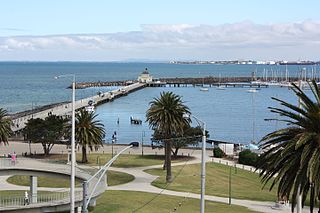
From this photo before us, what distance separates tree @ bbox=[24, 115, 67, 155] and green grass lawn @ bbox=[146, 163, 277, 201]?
1878 centimetres

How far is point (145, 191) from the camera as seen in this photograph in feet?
186

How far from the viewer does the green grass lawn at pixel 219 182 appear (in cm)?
5795

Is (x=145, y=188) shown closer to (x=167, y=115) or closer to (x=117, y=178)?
(x=117, y=178)

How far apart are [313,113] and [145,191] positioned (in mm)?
34604

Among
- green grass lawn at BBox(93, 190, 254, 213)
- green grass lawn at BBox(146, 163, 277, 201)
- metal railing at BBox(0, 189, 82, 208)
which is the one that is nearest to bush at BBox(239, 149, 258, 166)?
green grass lawn at BBox(146, 163, 277, 201)

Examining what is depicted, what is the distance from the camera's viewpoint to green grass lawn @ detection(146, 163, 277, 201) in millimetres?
57950

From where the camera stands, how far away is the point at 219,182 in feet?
212

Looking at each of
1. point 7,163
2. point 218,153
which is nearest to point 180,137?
point 218,153

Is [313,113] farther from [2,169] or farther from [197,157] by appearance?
[197,157]

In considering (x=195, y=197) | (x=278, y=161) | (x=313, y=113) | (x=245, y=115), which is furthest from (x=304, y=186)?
(x=245, y=115)

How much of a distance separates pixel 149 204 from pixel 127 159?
29.2 meters

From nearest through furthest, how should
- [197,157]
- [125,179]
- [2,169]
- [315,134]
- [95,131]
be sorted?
[315,134], [2,169], [125,179], [95,131], [197,157]

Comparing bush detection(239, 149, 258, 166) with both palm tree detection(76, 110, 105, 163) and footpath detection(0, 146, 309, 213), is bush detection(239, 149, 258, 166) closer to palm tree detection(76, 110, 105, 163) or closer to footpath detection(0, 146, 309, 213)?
footpath detection(0, 146, 309, 213)

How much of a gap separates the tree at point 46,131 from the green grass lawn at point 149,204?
28100 millimetres
